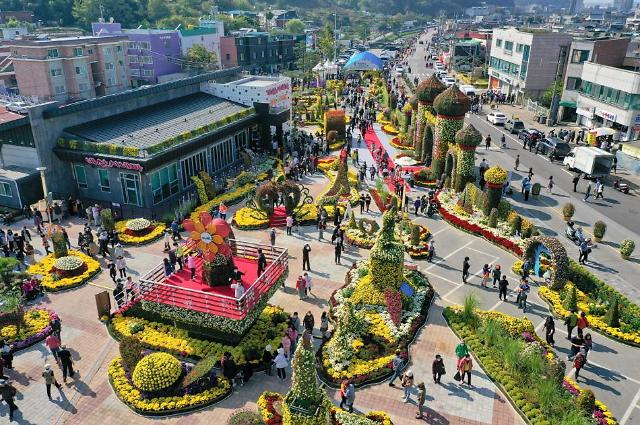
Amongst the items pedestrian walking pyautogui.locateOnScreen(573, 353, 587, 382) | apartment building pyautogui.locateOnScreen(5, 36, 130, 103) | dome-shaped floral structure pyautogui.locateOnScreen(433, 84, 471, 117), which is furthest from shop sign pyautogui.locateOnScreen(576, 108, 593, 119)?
apartment building pyautogui.locateOnScreen(5, 36, 130, 103)

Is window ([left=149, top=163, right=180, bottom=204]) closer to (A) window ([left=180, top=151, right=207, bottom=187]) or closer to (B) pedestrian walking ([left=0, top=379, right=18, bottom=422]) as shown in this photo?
(A) window ([left=180, top=151, right=207, bottom=187])

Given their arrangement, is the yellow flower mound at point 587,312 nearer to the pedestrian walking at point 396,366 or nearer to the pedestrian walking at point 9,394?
the pedestrian walking at point 396,366

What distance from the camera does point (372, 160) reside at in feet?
147

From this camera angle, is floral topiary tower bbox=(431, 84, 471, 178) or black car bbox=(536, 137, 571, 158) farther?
black car bbox=(536, 137, 571, 158)

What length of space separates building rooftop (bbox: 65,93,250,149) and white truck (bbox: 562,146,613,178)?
93.0 feet

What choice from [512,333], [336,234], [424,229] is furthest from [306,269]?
[512,333]

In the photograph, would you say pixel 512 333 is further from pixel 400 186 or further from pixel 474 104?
pixel 474 104

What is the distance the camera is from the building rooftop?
113ft

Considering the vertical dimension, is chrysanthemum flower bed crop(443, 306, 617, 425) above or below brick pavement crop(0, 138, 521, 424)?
above

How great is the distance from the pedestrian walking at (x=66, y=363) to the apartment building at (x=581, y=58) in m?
56.1

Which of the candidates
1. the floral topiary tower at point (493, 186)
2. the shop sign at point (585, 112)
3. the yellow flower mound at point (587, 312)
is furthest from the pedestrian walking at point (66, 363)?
the shop sign at point (585, 112)

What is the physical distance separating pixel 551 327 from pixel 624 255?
1039 cm

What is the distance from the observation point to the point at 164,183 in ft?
113

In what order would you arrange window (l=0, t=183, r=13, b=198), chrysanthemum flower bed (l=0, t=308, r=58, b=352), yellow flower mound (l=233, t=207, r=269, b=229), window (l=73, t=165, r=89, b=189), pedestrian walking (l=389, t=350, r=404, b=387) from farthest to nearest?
1. window (l=73, t=165, r=89, b=189)
2. window (l=0, t=183, r=13, b=198)
3. yellow flower mound (l=233, t=207, r=269, b=229)
4. chrysanthemum flower bed (l=0, t=308, r=58, b=352)
5. pedestrian walking (l=389, t=350, r=404, b=387)
